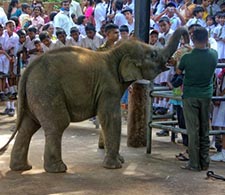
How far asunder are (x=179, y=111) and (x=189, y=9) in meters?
5.76

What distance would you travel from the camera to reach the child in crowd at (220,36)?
37.6ft

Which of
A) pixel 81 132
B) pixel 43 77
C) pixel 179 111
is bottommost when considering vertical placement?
pixel 81 132

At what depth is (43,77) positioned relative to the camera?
678 cm

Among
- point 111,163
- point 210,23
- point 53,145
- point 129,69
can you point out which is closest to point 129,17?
point 210,23

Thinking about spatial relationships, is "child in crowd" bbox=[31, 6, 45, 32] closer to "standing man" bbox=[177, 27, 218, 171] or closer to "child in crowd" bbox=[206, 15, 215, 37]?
"child in crowd" bbox=[206, 15, 215, 37]

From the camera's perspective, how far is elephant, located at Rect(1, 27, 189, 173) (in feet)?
22.3

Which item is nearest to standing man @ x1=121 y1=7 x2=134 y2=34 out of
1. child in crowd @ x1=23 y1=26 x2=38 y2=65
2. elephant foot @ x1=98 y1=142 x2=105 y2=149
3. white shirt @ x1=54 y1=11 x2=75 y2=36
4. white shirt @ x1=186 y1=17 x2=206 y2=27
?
white shirt @ x1=186 y1=17 x2=206 y2=27

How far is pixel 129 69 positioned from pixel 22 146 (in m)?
1.57

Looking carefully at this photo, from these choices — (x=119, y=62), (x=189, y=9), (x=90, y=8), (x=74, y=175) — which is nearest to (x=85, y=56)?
(x=119, y=62)

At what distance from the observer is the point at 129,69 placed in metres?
7.20

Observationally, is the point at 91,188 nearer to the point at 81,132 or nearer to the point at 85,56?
the point at 85,56

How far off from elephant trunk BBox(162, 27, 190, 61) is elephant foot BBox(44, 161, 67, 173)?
6.09 ft

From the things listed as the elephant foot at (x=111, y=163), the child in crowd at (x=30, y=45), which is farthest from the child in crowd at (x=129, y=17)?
the elephant foot at (x=111, y=163)

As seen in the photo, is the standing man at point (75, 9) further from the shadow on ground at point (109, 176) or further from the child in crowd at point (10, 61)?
the shadow on ground at point (109, 176)
